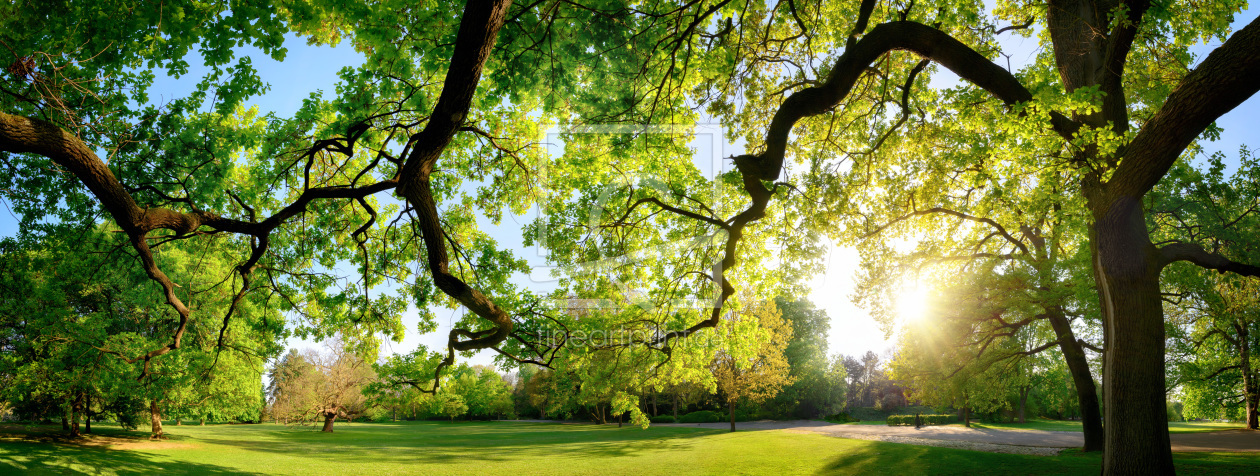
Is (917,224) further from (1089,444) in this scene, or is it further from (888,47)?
(1089,444)

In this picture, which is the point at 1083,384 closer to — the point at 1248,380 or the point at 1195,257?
the point at 1195,257

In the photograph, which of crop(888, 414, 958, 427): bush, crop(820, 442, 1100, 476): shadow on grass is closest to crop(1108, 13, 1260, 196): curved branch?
crop(820, 442, 1100, 476): shadow on grass

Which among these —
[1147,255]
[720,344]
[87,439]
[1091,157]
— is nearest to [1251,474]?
[1147,255]

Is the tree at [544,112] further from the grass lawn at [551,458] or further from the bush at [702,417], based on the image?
the bush at [702,417]

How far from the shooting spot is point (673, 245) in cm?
1174

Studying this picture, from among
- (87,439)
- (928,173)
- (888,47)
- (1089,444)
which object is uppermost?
(888,47)

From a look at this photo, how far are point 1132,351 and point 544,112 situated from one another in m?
8.81

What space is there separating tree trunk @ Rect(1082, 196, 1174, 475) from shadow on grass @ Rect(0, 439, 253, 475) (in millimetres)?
20567

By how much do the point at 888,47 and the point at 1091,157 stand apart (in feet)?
10.1

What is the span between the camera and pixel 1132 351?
714cm

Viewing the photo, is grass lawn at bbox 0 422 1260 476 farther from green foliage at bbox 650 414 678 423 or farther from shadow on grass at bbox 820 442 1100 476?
green foliage at bbox 650 414 678 423

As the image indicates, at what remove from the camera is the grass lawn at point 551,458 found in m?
13.9

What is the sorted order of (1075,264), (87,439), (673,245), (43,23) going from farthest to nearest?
1. (87,439)
2. (1075,264)
3. (673,245)
4. (43,23)

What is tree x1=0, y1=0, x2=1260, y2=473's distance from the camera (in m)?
5.88
